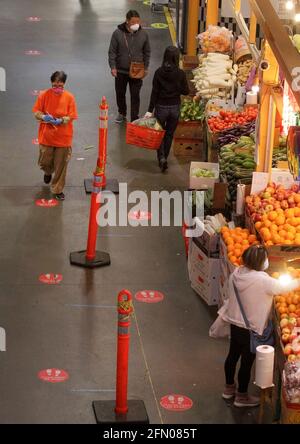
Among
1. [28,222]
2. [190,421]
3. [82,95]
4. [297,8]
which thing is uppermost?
[297,8]

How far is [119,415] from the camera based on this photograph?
31.1 ft

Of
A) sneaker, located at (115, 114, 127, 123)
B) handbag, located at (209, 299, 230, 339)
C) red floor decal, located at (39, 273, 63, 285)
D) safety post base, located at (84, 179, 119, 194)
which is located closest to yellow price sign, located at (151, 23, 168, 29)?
sneaker, located at (115, 114, 127, 123)

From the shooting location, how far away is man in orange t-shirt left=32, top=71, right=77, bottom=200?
45.4 feet

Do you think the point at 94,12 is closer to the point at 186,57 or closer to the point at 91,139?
the point at 186,57

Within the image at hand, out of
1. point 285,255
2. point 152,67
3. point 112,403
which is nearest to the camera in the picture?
point 112,403

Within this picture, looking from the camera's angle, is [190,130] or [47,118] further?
[190,130]

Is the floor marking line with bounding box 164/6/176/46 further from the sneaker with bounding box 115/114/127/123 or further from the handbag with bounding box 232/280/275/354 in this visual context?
the handbag with bounding box 232/280/275/354

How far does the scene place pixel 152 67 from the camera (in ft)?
68.3

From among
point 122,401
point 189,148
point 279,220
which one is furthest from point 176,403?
point 189,148

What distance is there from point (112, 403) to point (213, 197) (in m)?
3.47

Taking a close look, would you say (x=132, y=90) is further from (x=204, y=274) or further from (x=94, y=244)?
(x=204, y=274)

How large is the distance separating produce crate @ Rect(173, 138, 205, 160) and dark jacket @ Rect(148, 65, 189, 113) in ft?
2.78

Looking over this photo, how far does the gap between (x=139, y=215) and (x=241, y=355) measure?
14.8ft

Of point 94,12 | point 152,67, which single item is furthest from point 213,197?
point 94,12
